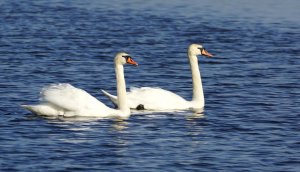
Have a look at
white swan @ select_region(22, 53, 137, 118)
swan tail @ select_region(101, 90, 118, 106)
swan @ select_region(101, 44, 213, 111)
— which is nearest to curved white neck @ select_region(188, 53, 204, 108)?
swan @ select_region(101, 44, 213, 111)

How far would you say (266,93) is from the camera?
24.7m

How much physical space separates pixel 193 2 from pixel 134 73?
15346 millimetres

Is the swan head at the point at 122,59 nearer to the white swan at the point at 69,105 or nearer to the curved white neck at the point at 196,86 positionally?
the white swan at the point at 69,105

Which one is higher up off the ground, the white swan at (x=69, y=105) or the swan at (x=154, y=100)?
the swan at (x=154, y=100)

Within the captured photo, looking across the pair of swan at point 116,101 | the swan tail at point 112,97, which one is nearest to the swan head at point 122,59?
the pair of swan at point 116,101

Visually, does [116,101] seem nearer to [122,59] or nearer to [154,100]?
[154,100]

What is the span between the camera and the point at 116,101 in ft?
72.9

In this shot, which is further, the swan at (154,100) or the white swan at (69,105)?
the swan at (154,100)

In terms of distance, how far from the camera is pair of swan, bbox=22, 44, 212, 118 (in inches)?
830

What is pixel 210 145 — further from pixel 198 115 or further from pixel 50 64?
pixel 50 64

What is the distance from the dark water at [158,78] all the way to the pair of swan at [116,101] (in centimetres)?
26

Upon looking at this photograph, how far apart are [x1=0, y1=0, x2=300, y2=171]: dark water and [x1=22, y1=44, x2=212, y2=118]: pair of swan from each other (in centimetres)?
26

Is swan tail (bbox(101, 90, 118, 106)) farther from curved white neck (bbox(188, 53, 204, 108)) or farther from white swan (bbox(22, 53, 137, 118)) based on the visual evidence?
curved white neck (bbox(188, 53, 204, 108))

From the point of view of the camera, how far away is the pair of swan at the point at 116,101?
830 inches
